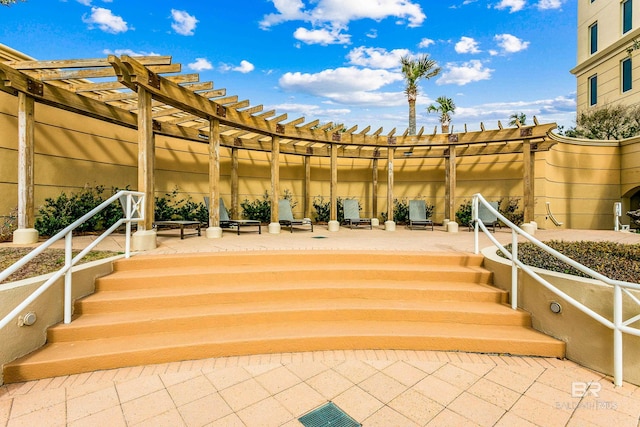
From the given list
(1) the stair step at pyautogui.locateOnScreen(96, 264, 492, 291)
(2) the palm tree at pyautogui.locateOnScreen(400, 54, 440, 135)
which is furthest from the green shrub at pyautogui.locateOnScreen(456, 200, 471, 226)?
(2) the palm tree at pyautogui.locateOnScreen(400, 54, 440, 135)

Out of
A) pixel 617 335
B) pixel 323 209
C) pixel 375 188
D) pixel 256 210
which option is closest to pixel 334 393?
pixel 617 335

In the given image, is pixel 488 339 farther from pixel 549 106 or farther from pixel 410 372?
pixel 549 106

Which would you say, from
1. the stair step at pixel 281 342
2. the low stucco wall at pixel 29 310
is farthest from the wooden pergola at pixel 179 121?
the stair step at pixel 281 342

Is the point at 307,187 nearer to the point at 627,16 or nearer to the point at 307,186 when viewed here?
the point at 307,186

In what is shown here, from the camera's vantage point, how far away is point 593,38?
50.8 ft

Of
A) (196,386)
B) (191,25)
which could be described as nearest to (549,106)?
(191,25)

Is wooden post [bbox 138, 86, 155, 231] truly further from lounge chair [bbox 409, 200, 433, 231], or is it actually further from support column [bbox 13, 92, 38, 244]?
lounge chair [bbox 409, 200, 433, 231]

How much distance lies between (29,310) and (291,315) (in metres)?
2.17

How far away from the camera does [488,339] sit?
266 centimetres

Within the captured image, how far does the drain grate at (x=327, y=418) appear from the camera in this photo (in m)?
1.79

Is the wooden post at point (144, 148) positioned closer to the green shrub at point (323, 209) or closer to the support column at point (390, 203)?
the support column at point (390, 203)

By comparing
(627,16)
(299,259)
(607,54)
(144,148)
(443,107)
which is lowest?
(299,259)

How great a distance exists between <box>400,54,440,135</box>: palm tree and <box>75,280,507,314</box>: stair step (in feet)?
54.4

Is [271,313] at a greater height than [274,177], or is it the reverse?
[274,177]
